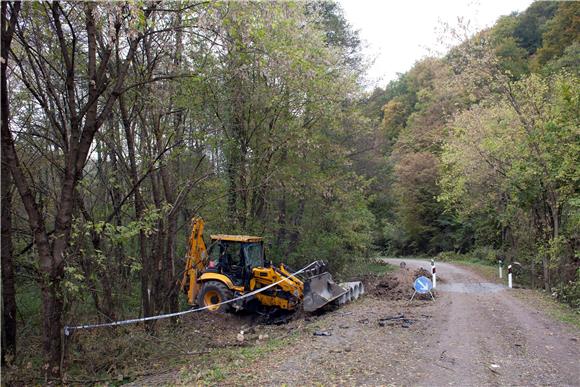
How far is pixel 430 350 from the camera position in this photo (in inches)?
318

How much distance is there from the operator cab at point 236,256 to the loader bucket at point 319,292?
69.0 inches

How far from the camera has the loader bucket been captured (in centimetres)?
1223

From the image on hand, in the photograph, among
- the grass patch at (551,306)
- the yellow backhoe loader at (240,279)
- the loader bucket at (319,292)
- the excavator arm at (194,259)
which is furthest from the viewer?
the yellow backhoe loader at (240,279)

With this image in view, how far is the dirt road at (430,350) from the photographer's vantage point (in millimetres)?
6656

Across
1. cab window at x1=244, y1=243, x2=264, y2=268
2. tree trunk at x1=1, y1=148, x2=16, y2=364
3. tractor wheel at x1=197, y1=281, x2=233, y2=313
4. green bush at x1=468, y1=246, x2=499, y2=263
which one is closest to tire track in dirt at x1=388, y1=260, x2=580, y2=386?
cab window at x1=244, y1=243, x2=264, y2=268

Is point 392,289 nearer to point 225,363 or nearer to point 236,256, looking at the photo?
point 236,256

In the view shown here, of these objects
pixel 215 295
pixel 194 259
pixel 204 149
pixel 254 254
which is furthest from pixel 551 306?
pixel 204 149

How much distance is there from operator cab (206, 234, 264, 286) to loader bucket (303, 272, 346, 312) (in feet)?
5.75

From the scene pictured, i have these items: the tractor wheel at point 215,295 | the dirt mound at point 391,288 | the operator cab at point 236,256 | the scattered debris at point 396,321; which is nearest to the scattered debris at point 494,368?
the scattered debris at point 396,321

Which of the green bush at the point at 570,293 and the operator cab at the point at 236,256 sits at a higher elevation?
the operator cab at the point at 236,256

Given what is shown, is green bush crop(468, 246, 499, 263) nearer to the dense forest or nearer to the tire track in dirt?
the dense forest

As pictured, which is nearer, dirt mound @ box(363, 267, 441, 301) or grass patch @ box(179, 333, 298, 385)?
grass patch @ box(179, 333, 298, 385)

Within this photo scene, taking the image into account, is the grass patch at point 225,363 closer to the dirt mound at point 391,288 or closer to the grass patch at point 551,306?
the dirt mound at point 391,288

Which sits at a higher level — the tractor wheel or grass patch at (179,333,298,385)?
the tractor wheel
